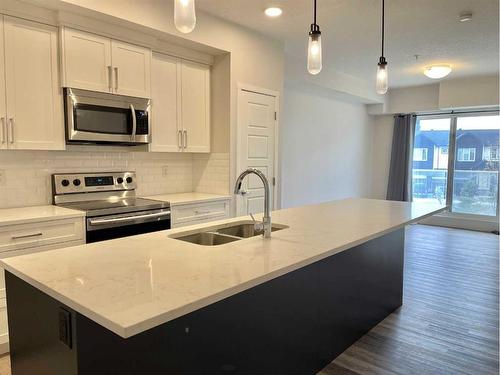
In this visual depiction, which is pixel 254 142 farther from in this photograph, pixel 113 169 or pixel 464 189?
pixel 464 189

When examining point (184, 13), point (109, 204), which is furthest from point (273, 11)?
point (109, 204)

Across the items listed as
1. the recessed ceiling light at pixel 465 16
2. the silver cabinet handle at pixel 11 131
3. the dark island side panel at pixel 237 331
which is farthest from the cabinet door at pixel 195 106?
the recessed ceiling light at pixel 465 16

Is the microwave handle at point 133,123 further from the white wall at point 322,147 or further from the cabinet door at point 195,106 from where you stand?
the white wall at point 322,147

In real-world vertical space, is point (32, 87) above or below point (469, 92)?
below

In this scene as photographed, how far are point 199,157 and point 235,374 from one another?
2774 mm

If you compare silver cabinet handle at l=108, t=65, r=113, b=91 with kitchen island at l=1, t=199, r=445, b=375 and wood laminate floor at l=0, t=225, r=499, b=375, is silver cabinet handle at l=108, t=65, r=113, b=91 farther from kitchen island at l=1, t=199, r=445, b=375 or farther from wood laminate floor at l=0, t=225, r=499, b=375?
wood laminate floor at l=0, t=225, r=499, b=375

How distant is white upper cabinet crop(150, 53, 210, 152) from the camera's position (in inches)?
139

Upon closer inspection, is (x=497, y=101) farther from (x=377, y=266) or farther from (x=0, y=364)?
(x=0, y=364)

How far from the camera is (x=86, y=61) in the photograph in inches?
115

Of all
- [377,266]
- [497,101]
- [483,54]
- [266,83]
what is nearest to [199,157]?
→ [266,83]

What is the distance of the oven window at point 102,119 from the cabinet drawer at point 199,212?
822 millimetres

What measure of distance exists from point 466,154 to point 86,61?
22.7 ft

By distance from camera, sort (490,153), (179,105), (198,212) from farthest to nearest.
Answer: (490,153) < (179,105) < (198,212)

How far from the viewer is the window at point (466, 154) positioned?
7.15m
